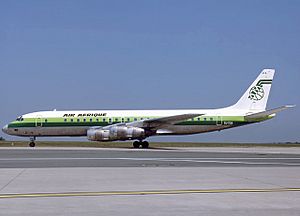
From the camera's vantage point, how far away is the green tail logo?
4388cm

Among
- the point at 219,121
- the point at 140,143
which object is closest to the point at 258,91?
the point at 219,121

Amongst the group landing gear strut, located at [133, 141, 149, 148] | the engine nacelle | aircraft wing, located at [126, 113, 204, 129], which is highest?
aircraft wing, located at [126, 113, 204, 129]

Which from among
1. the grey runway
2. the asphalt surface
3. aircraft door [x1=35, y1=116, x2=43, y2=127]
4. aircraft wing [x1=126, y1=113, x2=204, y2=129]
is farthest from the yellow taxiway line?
aircraft door [x1=35, y1=116, x2=43, y2=127]

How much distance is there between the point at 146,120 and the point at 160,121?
46.2 inches

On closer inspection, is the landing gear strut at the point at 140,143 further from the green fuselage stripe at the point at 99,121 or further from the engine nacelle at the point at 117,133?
the green fuselage stripe at the point at 99,121

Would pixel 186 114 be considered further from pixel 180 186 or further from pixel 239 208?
pixel 239 208

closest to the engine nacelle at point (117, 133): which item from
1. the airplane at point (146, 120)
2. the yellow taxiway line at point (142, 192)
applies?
the airplane at point (146, 120)

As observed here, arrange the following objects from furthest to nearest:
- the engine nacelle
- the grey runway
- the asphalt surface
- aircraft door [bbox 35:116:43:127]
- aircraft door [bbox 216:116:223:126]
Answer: aircraft door [bbox 35:116:43:127] < aircraft door [bbox 216:116:223:126] < the engine nacelle < the grey runway < the asphalt surface

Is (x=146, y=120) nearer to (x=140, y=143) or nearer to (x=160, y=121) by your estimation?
(x=160, y=121)

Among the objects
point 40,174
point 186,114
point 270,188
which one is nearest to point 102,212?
point 270,188

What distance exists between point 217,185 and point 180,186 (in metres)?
0.89

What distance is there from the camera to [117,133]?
3878 cm

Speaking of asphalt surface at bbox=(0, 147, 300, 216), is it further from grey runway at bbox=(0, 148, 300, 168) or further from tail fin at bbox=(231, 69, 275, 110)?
tail fin at bbox=(231, 69, 275, 110)

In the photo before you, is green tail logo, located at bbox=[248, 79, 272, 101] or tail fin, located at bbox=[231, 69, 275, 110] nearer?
tail fin, located at bbox=[231, 69, 275, 110]
